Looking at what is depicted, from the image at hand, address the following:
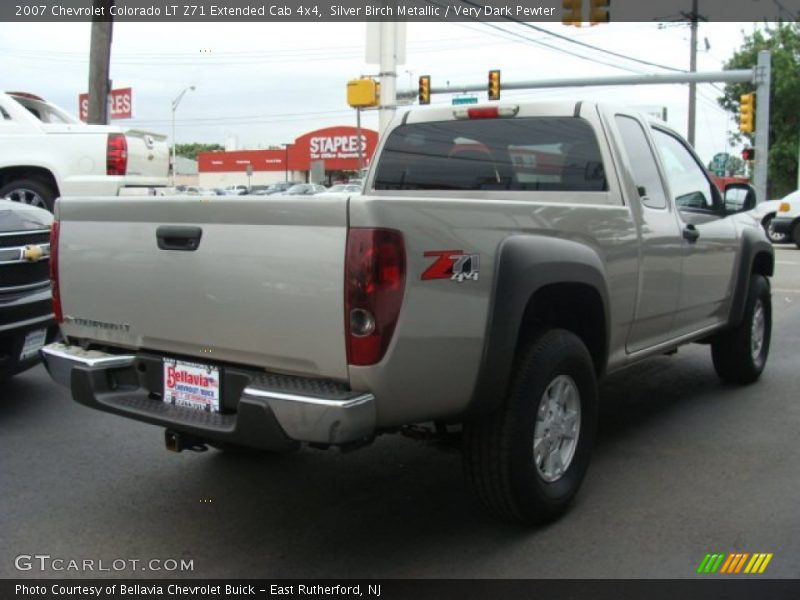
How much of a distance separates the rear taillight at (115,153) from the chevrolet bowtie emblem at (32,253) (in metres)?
4.15

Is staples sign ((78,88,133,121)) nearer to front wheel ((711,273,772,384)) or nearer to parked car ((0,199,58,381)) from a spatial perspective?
parked car ((0,199,58,381))

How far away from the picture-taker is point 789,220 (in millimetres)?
19625

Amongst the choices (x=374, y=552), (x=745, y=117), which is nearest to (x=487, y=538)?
(x=374, y=552)

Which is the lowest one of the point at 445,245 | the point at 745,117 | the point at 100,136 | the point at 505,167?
the point at 445,245

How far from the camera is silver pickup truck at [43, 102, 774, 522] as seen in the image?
294cm

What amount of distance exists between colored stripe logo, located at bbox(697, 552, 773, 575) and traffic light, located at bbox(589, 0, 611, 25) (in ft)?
51.1

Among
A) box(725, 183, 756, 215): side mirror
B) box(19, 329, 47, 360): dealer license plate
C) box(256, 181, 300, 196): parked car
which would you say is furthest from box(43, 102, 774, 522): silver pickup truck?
box(19, 329, 47, 360): dealer license plate

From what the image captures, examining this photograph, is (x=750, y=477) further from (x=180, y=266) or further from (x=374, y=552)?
(x=180, y=266)

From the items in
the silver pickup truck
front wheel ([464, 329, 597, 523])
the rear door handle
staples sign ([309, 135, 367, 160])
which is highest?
staples sign ([309, 135, 367, 160])

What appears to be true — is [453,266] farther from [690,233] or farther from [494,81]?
[494,81]

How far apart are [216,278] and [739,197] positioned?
13.2ft

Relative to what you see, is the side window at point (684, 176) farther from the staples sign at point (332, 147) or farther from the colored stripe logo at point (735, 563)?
the staples sign at point (332, 147)

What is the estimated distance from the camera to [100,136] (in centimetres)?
940

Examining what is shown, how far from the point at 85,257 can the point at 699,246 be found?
3.60 meters
